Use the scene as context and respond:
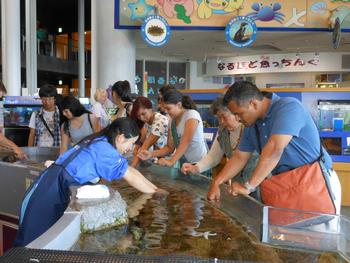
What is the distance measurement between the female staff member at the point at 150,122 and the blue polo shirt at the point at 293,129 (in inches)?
70.8

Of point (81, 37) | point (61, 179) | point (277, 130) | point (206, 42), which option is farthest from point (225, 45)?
point (61, 179)

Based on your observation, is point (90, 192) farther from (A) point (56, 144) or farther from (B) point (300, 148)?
(A) point (56, 144)

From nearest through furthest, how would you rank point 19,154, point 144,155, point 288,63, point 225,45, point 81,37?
point 144,155 → point 19,154 → point 225,45 → point 81,37 → point 288,63

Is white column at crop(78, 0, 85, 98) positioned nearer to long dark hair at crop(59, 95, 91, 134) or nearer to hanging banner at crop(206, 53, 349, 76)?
hanging banner at crop(206, 53, 349, 76)

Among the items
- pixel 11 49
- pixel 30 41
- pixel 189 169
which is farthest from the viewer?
pixel 30 41

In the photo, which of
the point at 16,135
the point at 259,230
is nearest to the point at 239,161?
the point at 259,230

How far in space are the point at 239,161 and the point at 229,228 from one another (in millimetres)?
723

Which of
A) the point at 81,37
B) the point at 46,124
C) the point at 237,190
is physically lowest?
the point at 237,190

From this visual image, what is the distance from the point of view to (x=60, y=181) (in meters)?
2.08

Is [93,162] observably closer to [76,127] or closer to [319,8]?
[76,127]

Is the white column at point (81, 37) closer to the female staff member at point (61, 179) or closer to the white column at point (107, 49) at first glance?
the white column at point (107, 49)

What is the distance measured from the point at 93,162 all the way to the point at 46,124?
9.18 ft

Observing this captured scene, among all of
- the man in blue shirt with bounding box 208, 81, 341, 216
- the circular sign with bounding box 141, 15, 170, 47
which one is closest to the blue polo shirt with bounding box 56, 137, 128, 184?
the man in blue shirt with bounding box 208, 81, 341, 216

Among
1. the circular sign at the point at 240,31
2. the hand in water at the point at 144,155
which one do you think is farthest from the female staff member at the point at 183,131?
the circular sign at the point at 240,31
